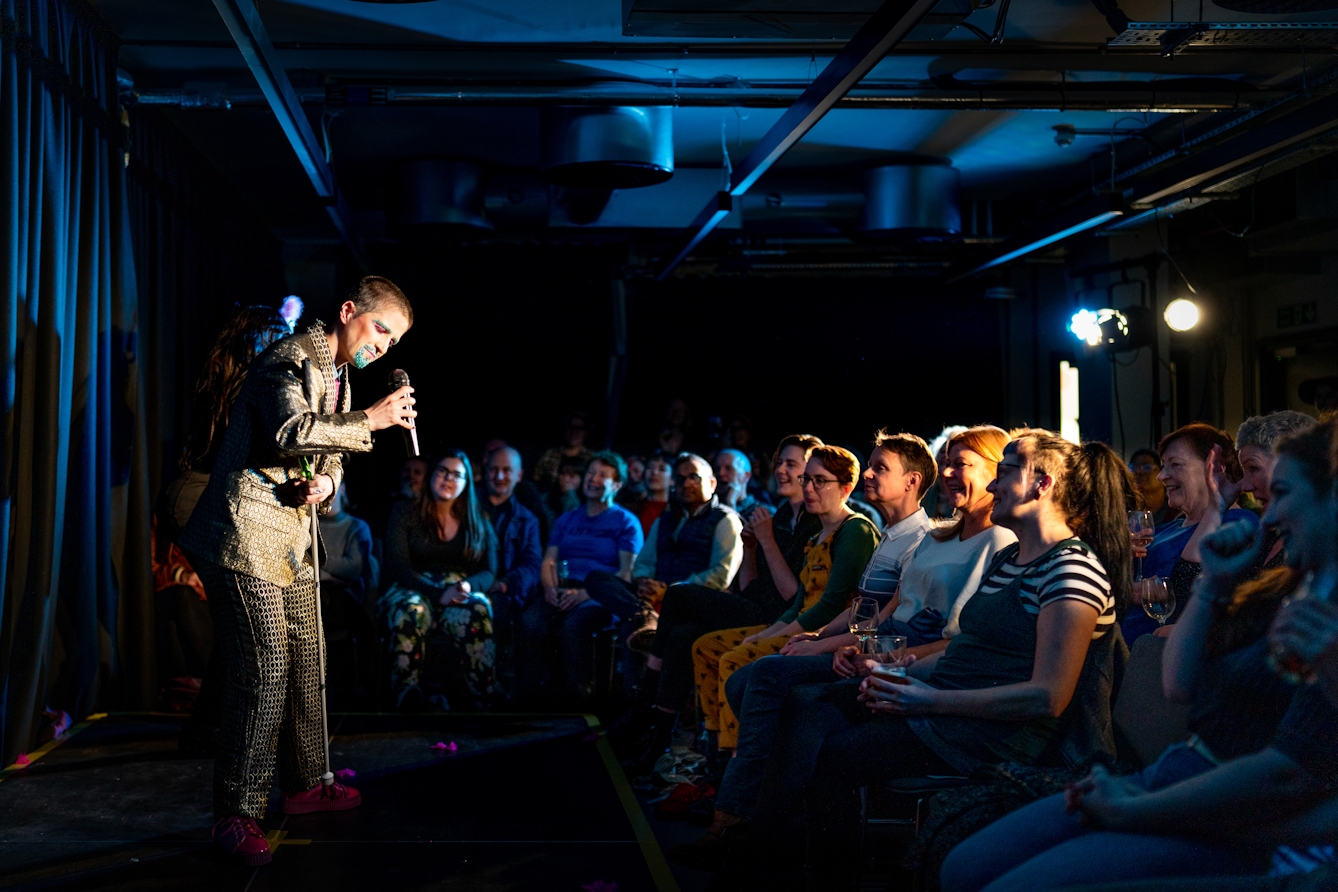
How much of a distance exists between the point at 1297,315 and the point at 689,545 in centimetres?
504

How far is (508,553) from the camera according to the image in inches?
226

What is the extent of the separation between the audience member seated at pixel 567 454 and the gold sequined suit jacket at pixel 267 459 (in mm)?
3861

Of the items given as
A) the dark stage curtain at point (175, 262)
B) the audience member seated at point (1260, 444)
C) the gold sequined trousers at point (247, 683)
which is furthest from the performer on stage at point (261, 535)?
the dark stage curtain at point (175, 262)

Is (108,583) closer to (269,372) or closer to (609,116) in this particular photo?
(269,372)

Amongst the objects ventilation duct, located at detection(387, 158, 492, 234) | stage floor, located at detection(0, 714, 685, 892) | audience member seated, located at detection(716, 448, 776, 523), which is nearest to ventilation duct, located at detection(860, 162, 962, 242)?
audience member seated, located at detection(716, 448, 776, 523)

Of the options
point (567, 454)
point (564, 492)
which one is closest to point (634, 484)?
point (567, 454)

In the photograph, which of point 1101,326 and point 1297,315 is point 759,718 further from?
point 1297,315

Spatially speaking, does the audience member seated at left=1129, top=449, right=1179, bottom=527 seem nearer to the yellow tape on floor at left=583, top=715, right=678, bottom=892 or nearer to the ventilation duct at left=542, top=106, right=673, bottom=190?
the yellow tape on floor at left=583, top=715, right=678, bottom=892

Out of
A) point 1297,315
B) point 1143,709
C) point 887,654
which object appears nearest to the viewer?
point 1143,709

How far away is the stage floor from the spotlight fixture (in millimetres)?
5231

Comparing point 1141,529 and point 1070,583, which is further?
point 1141,529

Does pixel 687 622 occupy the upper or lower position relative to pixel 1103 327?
lower

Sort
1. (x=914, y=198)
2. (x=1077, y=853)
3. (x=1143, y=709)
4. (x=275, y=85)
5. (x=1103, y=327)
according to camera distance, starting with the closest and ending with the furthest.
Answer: (x=1077, y=853) < (x=1143, y=709) < (x=275, y=85) < (x=914, y=198) < (x=1103, y=327)

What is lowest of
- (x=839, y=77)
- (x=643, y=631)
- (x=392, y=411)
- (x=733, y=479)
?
(x=643, y=631)
